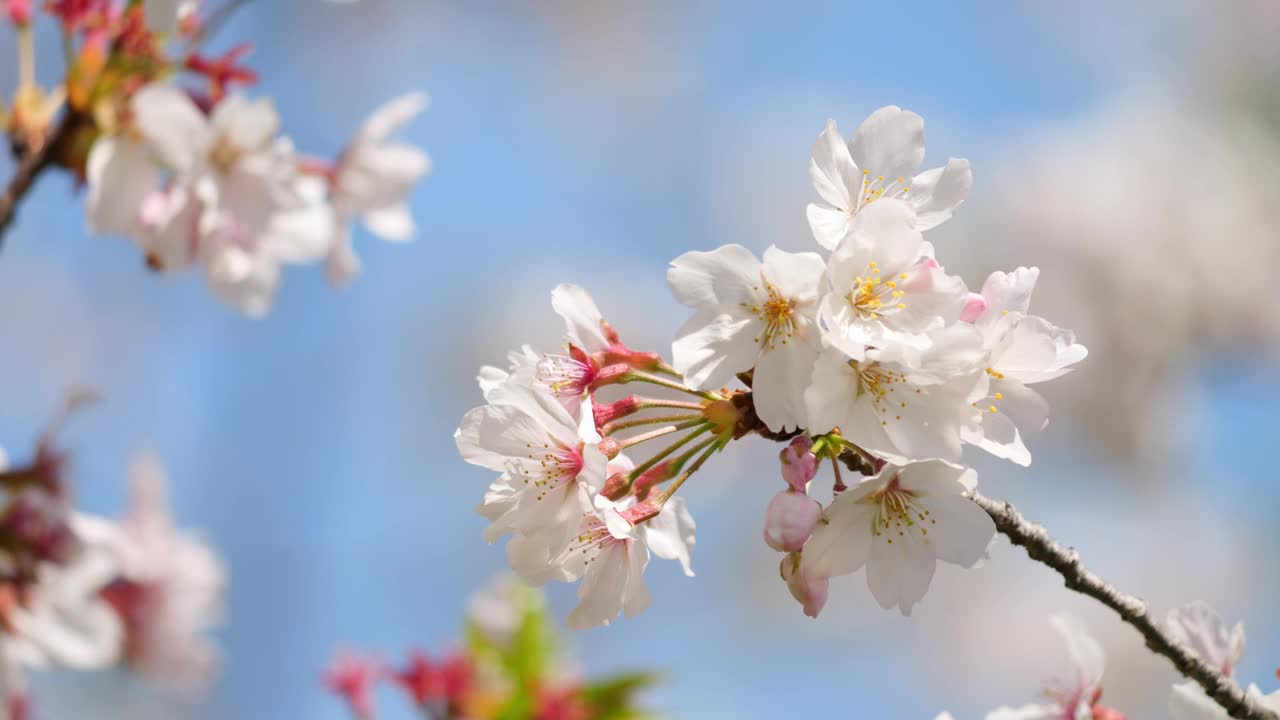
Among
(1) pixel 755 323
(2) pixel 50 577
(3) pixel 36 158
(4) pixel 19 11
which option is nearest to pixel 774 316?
(1) pixel 755 323

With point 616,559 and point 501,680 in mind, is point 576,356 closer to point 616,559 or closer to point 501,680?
point 616,559

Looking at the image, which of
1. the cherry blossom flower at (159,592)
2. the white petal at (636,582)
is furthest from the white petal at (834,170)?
the cherry blossom flower at (159,592)

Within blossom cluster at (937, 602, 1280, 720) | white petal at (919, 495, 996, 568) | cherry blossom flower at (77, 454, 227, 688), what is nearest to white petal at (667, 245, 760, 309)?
white petal at (919, 495, 996, 568)

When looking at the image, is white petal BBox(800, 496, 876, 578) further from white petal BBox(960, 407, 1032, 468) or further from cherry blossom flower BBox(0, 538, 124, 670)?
cherry blossom flower BBox(0, 538, 124, 670)

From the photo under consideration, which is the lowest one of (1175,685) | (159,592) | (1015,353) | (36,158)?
(1175,685)

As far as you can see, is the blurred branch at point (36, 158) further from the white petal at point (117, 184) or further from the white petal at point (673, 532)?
the white petal at point (673, 532)
